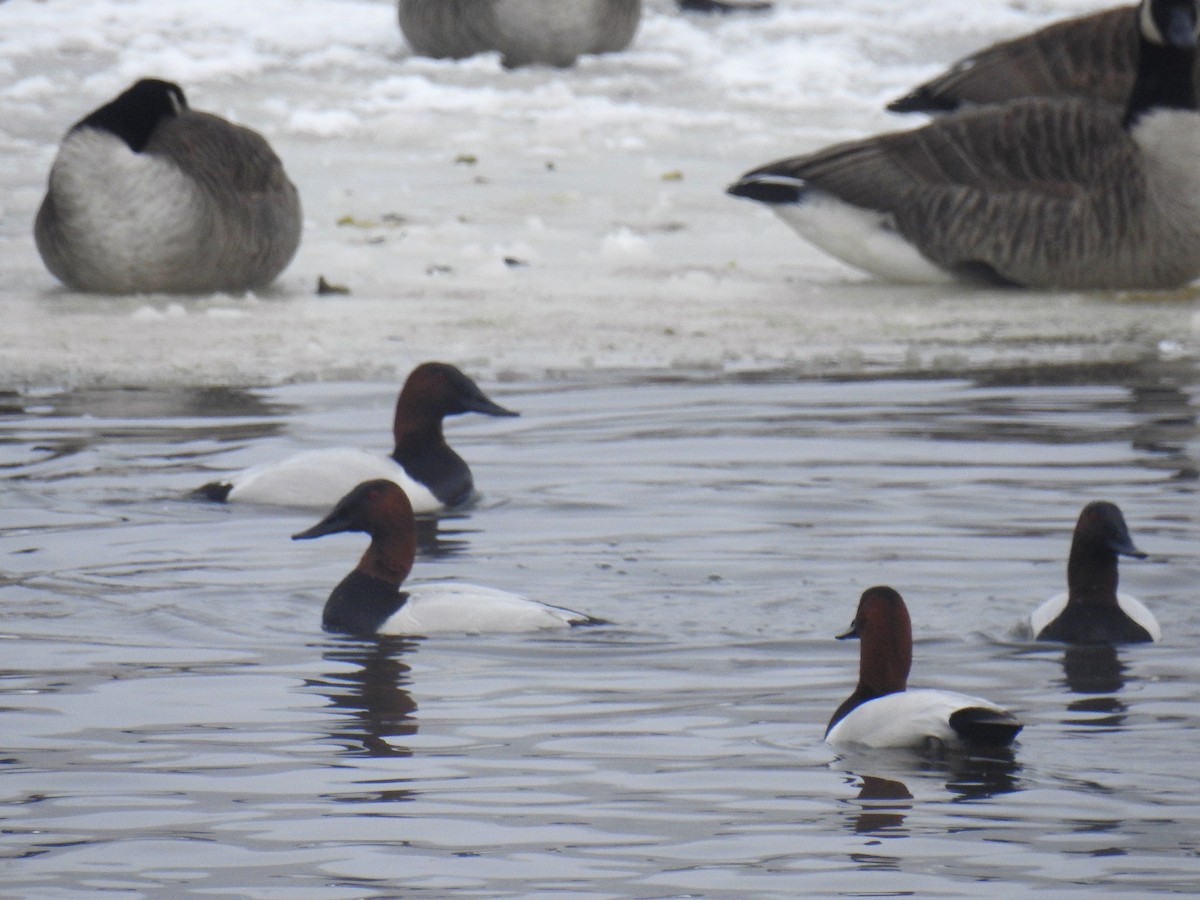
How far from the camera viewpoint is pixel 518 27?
1894 cm

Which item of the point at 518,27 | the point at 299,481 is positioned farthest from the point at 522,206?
the point at 299,481

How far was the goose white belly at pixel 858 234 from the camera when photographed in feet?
42.8

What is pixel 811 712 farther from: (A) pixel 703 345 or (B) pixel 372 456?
(A) pixel 703 345

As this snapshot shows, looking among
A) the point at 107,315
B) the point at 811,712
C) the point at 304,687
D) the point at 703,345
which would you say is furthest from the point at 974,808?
the point at 107,315

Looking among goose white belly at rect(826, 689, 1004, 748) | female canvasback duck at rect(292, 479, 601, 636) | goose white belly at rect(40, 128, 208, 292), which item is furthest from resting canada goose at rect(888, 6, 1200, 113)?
goose white belly at rect(826, 689, 1004, 748)

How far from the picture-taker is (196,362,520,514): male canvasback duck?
8438 millimetres

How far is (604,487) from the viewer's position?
8.71 metres

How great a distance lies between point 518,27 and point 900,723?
14.0 meters

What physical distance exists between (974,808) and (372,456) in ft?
13.5

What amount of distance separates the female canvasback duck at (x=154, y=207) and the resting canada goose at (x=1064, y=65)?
4.01 metres

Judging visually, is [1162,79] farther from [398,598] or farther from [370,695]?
[370,695]

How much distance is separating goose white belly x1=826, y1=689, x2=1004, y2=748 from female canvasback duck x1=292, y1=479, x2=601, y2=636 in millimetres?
1384

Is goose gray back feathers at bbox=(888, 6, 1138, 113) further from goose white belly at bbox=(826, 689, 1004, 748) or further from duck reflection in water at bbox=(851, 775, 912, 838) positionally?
duck reflection in water at bbox=(851, 775, 912, 838)

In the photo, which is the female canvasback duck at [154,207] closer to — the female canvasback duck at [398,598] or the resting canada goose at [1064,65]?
the resting canada goose at [1064,65]
